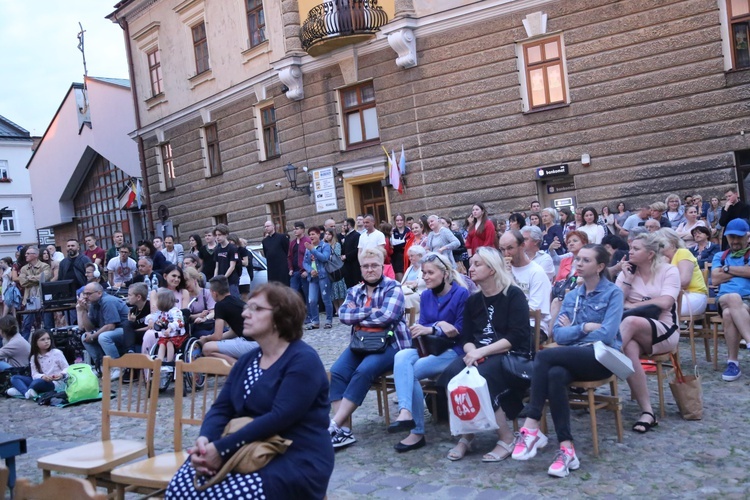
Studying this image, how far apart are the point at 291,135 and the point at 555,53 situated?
27.5ft

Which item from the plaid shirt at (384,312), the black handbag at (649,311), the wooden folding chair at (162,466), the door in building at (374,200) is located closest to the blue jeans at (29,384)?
the plaid shirt at (384,312)

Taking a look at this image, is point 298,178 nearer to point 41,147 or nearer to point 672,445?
point 672,445

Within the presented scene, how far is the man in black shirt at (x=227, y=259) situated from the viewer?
44.9 feet

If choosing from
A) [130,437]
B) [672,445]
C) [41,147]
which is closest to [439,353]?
[672,445]

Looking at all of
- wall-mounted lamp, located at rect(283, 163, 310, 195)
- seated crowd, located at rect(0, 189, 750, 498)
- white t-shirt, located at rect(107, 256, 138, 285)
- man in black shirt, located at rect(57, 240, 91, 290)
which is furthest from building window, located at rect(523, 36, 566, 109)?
man in black shirt, located at rect(57, 240, 91, 290)

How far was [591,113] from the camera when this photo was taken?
52.5 ft

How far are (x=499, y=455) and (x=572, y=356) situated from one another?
2.88 ft

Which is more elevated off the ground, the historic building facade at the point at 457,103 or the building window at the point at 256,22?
the building window at the point at 256,22

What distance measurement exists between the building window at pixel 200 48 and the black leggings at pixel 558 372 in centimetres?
2178

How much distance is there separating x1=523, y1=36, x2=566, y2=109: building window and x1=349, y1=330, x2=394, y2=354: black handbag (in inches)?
460

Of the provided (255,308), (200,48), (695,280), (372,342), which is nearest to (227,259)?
(372,342)

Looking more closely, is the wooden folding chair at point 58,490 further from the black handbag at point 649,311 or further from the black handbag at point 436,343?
the black handbag at point 649,311

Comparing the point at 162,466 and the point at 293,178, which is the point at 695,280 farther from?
the point at 293,178

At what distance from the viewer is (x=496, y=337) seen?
566cm
